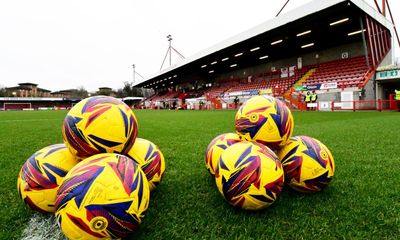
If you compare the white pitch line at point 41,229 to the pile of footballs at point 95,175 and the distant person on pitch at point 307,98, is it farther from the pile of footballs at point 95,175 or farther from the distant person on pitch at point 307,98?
the distant person on pitch at point 307,98

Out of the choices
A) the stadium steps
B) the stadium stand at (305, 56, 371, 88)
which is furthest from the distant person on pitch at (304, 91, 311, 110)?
the stadium stand at (305, 56, 371, 88)

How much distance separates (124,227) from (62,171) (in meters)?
0.77

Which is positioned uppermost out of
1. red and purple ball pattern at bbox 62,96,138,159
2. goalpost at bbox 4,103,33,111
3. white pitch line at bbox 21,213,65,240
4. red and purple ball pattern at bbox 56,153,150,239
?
goalpost at bbox 4,103,33,111

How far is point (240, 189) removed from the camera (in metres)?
1.68

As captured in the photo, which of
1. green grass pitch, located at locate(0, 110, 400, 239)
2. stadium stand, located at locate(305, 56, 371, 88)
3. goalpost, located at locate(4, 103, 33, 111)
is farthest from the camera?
goalpost, located at locate(4, 103, 33, 111)

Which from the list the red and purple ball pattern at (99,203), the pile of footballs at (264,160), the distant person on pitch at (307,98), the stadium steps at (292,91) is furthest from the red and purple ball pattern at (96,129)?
the stadium steps at (292,91)

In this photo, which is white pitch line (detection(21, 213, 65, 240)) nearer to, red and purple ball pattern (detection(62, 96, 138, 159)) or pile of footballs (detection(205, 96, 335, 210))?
red and purple ball pattern (detection(62, 96, 138, 159))

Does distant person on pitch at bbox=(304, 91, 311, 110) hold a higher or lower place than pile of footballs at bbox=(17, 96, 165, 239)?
higher

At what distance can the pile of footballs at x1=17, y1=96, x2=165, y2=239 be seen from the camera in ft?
4.25

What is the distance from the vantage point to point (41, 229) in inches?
63.8

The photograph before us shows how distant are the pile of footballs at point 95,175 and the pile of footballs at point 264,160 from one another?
0.61 m

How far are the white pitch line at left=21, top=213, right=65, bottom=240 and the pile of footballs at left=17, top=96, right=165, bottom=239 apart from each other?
7 centimetres

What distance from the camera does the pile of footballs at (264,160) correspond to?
5.50 ft

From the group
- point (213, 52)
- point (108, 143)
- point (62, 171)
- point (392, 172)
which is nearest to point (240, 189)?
point (108, 143)
